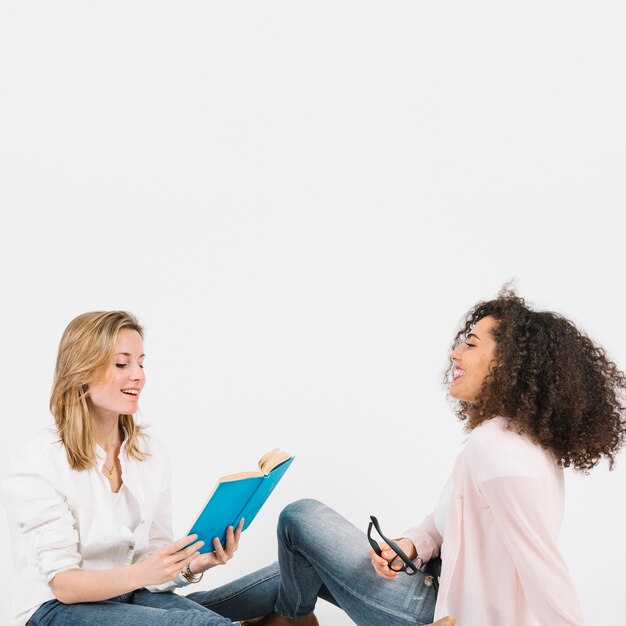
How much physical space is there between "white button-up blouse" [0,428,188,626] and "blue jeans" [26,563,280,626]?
49 millimetres

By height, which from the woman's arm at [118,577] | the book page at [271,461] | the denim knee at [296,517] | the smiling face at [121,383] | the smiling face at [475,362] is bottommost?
the woman's arm at [118,577]

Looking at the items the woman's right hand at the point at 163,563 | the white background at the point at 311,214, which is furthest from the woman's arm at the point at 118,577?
the white background at the point at 311,214

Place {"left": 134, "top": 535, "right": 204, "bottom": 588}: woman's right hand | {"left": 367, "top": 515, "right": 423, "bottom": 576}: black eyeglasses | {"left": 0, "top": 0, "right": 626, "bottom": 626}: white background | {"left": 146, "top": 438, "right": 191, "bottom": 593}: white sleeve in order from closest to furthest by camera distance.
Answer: {"left": 134, "top": 535, "right": 204, "bottom": 588}: woman's right hand, {"left": 367, "top": 515, "right": 423, "bottom": 576}: black eyeglasses, {"left": 146, "top": 438, "right": 191, "bottom": 593}: white sleeve, {"left": 0, "top": 0, "right": 626, "bottom": 626}: white background

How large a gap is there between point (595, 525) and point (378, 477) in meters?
1.04

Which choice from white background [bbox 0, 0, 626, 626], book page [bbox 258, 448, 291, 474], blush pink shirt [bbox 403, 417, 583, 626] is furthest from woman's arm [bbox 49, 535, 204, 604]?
white background [bbox 0, 0, 626, 626]

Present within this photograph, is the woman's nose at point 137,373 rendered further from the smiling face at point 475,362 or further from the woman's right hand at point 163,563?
the smiling face at point 475,362

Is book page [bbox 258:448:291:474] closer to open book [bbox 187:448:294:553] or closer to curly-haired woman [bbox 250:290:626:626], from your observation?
open book [bbox 187:448:294:553]

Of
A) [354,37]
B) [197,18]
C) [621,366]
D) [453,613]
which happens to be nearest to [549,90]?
[354,37]

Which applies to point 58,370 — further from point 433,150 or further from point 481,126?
point 481,126

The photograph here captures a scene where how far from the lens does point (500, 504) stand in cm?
187

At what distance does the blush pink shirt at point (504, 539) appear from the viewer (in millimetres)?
1841

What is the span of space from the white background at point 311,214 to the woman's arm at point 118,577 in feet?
4.78

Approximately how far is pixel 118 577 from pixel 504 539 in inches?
38.2

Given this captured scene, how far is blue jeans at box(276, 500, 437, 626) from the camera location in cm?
220
